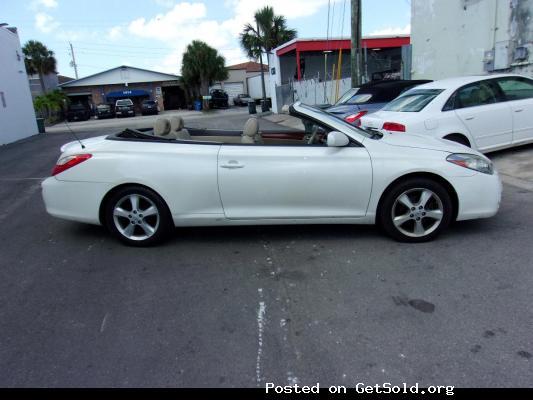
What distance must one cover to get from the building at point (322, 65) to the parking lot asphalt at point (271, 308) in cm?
1297

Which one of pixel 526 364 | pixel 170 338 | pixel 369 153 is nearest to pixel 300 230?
pixel 369 153

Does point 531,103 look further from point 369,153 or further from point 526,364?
point 526,364

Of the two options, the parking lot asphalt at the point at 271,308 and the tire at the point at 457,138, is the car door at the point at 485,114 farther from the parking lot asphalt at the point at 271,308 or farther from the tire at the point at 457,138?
the parking lot asphalt at the point at 271,308

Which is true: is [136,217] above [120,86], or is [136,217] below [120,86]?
below

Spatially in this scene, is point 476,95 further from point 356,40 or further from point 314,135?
point 356,40

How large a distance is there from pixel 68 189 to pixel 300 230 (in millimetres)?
2458

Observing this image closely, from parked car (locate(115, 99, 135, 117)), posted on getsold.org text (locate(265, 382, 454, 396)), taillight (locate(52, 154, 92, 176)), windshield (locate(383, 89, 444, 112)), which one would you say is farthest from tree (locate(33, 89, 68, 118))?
posted on getsold.org text (locate(265, 382, 454, 396))

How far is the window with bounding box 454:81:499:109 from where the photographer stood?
23.5 ft

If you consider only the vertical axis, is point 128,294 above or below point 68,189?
below

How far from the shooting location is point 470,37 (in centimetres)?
1212

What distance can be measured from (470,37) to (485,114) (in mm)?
6175

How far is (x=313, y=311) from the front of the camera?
315 cm

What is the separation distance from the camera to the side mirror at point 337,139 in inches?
163

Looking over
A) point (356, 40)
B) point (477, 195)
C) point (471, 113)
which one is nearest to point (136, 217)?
point (477, 195)
